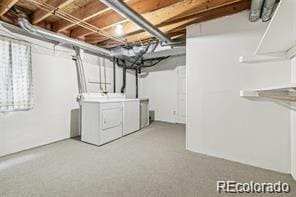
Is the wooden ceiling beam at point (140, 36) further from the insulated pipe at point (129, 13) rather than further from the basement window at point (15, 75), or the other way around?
the basement window at point (15, 75)

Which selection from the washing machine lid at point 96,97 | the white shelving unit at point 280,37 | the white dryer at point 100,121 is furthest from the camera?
the washing machine lid at point 96,97

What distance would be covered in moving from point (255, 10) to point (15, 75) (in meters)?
3.73

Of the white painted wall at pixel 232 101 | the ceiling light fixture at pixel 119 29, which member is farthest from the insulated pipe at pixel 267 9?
the ceiling light fixture at pixel 119 29

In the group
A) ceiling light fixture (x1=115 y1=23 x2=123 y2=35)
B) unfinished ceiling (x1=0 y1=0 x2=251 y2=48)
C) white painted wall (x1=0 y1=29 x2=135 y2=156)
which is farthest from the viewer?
ceiling light fixture (x1=115 y1=23 x2=123 y2=35)

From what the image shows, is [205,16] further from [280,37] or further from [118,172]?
[118,172]

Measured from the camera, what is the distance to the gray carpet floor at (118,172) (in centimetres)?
185

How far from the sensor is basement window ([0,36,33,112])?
8.97ft

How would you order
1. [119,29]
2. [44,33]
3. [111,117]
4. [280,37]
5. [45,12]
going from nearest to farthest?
[280,37] < [45,12] < [44,33] < [119,29] < [111,117]

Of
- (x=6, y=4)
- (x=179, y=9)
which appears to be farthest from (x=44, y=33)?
(x=179, y=9)

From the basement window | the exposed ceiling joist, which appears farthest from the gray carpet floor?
the exposed ceiling joist

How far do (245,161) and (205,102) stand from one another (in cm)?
104

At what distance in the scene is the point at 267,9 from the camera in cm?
208

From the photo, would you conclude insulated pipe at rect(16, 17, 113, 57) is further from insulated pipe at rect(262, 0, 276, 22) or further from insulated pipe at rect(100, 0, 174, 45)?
insulated pipe at rect(262, 0, 276, 22)

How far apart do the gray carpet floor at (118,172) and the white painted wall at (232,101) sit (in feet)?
0.73
